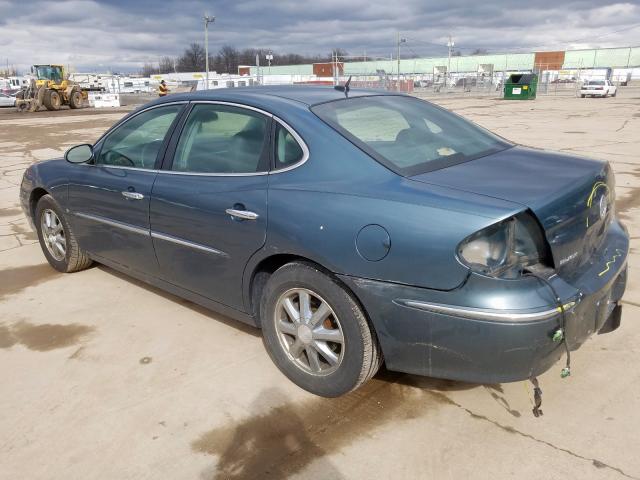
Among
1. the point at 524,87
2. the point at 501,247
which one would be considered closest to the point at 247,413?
the point at 501,247

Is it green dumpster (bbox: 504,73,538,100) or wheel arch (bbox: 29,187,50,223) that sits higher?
green dumpster (bbox: 504,73,538,100)

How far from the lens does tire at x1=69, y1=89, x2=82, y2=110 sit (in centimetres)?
3575

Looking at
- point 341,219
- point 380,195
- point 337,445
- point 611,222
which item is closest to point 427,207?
point 380,195

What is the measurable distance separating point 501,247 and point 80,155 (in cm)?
320

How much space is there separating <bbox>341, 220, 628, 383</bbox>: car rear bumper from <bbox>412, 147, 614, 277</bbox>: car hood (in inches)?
6.4

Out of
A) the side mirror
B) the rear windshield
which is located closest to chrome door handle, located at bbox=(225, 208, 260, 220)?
the rear windshield

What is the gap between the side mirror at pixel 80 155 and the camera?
13.0 feet

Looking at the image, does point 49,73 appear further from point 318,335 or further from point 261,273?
point 318,335

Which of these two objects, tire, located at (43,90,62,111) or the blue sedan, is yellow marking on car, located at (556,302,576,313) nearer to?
the blue sedan

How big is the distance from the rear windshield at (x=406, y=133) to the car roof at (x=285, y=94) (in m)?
0.09

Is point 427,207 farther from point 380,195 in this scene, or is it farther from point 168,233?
point 168,233

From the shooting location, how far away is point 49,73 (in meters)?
38.1

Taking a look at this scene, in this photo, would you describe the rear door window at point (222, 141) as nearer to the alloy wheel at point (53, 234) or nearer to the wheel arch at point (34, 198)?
the alloy wheel at point (53, 234)

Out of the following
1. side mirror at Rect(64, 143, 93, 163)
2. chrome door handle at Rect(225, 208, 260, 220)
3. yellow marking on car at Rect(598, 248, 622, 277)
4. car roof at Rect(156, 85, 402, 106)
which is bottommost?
yellow marking on car at Rect(598, 248, 622, 277)
